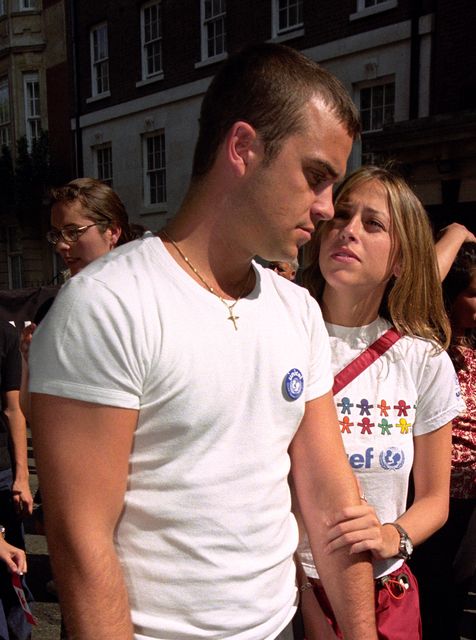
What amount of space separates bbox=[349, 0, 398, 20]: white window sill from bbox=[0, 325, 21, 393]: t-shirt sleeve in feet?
29.5

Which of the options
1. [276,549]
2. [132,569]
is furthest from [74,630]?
[276,549]

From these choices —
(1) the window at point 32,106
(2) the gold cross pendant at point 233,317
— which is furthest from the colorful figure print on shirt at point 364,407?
(1) the window at point 32,106

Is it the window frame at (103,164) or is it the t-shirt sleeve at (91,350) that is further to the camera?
the window frame at (103,164)

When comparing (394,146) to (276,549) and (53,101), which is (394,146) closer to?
(276,549)

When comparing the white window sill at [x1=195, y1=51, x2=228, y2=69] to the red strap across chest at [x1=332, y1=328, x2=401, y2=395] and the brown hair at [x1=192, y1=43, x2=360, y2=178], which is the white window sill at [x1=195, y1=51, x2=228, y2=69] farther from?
the brown hair at [x1=192, y1=43, x2=360, y2=178]

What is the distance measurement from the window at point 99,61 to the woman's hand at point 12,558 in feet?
48.5

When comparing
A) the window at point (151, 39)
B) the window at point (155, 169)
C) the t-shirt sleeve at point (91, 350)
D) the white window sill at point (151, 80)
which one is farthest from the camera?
the window at point (155, 169)

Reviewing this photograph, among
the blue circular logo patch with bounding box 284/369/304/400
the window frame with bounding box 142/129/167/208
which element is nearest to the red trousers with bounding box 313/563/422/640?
the blue circular logo patch with bounding box 284/369/304/400

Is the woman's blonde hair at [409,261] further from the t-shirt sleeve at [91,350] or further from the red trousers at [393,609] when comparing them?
the t-shirt sleeve at [91,350]

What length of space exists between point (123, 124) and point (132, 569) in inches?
592

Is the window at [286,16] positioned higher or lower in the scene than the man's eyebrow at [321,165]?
higher

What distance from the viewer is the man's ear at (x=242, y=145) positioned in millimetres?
1269

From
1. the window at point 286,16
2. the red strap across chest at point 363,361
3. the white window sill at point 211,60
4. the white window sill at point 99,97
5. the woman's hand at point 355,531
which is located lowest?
the woman's hand at point 355,531

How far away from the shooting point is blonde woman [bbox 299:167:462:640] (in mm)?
1724
